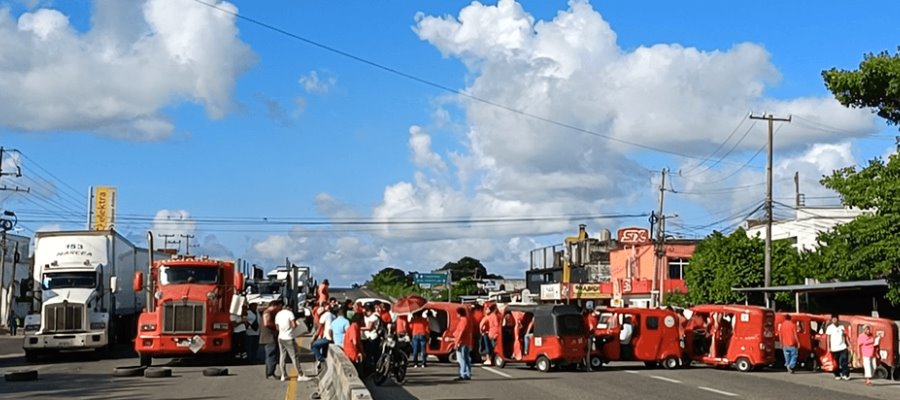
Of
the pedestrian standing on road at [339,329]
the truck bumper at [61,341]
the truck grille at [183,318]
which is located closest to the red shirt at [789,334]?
the pedestrian standing on road at [339,329]

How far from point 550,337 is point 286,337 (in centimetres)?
844

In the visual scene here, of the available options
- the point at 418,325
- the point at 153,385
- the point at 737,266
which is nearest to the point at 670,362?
the point at 418,325

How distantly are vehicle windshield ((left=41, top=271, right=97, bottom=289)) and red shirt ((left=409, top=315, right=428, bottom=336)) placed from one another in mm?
11588

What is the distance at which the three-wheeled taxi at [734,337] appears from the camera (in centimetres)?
3225

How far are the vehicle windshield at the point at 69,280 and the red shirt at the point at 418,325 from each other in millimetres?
11588

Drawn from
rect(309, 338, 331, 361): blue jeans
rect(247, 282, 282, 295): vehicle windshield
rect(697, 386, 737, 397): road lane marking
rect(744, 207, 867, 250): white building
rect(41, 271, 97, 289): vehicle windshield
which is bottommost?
rect(697, 386, 737, 397): road lane marking

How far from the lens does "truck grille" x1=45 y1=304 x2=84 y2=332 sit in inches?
1336

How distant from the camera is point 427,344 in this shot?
31.8 meters

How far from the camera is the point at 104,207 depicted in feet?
301

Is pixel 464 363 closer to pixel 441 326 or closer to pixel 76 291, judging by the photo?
pixel 441 326

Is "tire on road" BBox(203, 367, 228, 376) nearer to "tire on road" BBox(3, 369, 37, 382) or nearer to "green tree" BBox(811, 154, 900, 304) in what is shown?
"tire on road" BBox(3, 369, 37, 382)

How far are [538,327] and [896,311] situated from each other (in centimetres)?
2034

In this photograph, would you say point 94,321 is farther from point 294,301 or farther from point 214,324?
point 294,301

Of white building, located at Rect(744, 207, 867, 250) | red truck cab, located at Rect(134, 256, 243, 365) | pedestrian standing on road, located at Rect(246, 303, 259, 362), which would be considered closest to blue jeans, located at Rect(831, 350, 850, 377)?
pedestrian standing on road, located at Rect(246, 303, 259, 362)
